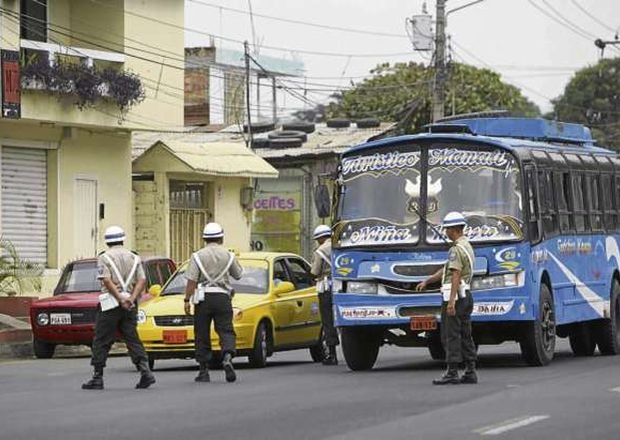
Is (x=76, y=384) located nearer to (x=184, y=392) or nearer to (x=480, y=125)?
(x=184, y=392)

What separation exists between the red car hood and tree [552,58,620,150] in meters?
65.0

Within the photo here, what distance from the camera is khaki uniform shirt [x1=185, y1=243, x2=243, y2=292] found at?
19656 mm

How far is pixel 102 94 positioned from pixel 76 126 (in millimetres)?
964

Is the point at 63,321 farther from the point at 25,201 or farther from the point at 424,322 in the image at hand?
the point at 25,201

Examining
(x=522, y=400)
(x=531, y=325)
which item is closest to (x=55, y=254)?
(x=531, y=325)

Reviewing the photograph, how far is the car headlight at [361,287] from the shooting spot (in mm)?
20672

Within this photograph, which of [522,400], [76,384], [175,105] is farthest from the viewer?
[175,105]

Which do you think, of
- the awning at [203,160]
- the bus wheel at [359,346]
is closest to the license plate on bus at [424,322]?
the bus wheel at [359,346]

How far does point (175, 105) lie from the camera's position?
38.5 meters

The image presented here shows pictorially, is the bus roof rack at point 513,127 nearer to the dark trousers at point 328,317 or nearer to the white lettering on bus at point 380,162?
the white lettering on bus at point 380,162

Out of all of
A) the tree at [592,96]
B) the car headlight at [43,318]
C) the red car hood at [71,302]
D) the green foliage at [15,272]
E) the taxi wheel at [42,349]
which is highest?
the tree at [592,96]

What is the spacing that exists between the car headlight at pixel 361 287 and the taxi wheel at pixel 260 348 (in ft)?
6.23

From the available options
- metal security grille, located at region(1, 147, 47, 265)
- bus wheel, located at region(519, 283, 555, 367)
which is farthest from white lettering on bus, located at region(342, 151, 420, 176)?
metal security grille, located at region(1, 147, 47, 265)

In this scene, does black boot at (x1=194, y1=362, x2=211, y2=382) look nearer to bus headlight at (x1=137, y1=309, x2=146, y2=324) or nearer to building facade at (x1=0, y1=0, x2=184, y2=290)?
bus headlight at (x1=137, y1=309, x2=146, y2=324)
